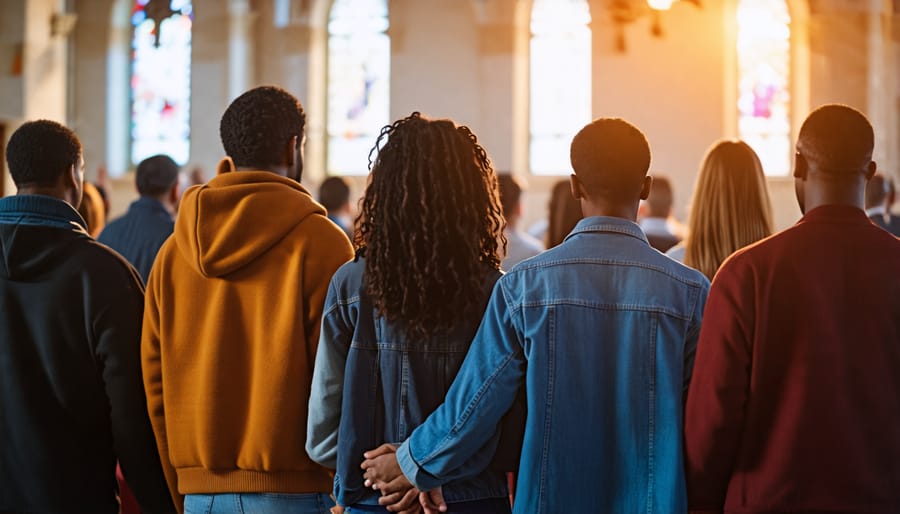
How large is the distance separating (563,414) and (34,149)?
60.4 inches

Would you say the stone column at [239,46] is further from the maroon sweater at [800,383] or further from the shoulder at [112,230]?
the maroon sweater at [800,383]

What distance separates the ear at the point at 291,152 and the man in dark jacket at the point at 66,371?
0.49 meters

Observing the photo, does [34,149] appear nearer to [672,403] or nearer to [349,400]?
[349,400]

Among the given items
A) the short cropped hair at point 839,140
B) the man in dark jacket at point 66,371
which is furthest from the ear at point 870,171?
the man in dark jacket at point 66,371

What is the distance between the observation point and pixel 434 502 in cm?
233

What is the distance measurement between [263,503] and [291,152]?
0.84 m

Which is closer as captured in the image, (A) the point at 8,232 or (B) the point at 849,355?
(B) the point at 849,355

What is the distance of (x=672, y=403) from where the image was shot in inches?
87.8

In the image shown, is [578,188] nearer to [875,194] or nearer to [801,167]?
[801,167]

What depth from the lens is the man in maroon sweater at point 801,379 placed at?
7.14ft

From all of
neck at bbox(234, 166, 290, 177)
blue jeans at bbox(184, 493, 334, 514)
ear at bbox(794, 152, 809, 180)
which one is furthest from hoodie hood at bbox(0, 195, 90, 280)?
ear at bbox(794, 152, 809, 180)

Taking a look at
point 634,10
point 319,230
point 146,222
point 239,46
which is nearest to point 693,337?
point 319,230

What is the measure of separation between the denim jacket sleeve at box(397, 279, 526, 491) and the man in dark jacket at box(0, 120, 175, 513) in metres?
0.78

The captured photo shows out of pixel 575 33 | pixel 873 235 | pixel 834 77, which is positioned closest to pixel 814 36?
pixel 834 77
